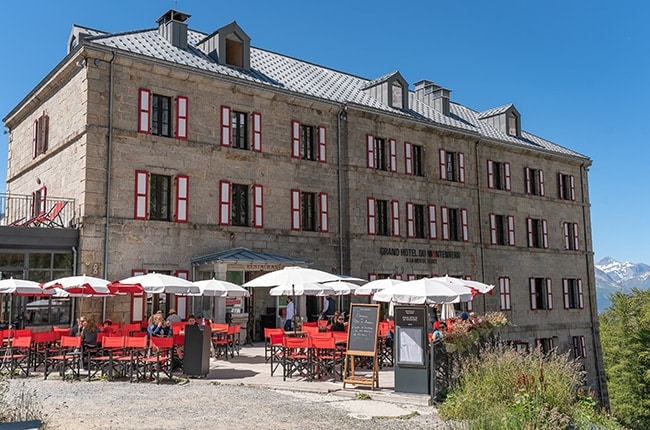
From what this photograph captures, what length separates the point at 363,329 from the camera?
39.5ft

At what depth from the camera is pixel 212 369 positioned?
14.6m

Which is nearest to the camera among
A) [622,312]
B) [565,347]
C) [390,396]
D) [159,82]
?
[390,396]

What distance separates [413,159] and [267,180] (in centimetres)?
834

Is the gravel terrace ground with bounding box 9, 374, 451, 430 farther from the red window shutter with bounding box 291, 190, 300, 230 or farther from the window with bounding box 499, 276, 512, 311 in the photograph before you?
the window with bounding box 499, 276, 512, 311

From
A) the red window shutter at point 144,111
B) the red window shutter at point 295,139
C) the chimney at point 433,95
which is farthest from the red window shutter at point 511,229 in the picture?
the red window shutter at point 144,111

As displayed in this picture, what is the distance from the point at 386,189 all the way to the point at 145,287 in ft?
46.8

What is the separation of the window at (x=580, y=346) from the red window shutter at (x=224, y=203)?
72.6 feet

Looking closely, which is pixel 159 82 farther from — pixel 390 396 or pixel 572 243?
pixel 572 243

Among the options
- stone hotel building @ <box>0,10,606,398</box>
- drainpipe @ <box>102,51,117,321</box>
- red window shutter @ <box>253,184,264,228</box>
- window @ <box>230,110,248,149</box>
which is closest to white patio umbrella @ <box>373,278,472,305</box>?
stone hotel building @ <box>0,10,606,398</box>

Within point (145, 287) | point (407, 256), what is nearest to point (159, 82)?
point (145, 287)

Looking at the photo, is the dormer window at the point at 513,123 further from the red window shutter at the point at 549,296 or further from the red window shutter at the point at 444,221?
the red window shutter at the point at 444,221

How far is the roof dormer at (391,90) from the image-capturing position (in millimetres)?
29094

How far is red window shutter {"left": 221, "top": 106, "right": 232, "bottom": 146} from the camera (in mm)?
22625

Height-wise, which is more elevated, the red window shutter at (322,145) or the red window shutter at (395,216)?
the red window shutter at (322,145)
